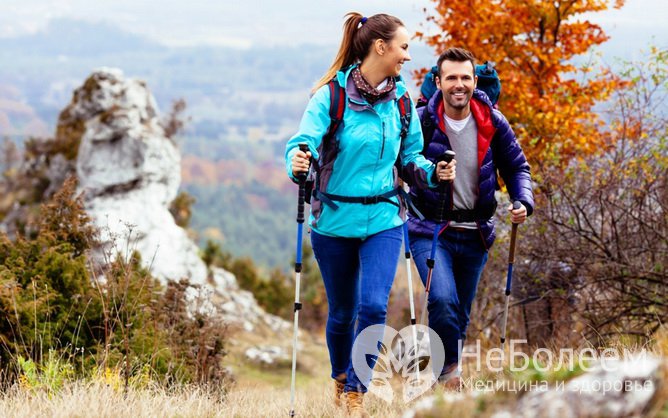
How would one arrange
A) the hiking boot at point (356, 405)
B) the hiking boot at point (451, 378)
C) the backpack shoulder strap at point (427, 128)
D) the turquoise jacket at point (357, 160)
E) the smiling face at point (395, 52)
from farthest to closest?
1. the backpack shoulder strap at point (427, 128)
2. the hiking boot at point (451, 378)
3. the smiling face at point (395, 52)
4. the turquoise jacket at point (357, 160)
5. the hiking boot at point (356, 405)

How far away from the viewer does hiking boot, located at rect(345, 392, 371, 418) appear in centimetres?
481

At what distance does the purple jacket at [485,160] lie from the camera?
18.3 ft

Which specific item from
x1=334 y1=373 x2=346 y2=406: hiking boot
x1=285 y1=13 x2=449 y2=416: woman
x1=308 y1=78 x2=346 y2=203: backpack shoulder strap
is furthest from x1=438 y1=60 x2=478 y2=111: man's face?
x1=334 y1=373 x2=346 y2=406: hiking boot

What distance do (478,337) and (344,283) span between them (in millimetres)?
5444

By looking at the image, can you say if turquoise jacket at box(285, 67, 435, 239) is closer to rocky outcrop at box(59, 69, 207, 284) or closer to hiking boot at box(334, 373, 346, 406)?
hiking boot at box(334, 373, 346, 406)

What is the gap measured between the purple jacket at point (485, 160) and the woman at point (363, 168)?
0.27 meters

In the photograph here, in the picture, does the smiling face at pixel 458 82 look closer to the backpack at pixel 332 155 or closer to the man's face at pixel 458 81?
the man's face at pixel 458 81

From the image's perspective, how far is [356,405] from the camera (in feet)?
16.4

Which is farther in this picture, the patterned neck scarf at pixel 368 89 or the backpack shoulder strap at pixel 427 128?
the backpack shoulder strap at pixel 427 128

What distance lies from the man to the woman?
1.07ft

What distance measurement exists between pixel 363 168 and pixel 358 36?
92 centimetres

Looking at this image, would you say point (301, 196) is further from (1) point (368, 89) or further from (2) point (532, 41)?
(2) point (532, 41)

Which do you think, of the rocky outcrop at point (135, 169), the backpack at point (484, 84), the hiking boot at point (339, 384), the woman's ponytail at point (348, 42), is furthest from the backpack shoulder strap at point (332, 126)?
the rocky outcrop at point (135, 169)

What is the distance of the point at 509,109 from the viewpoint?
13367 mm
